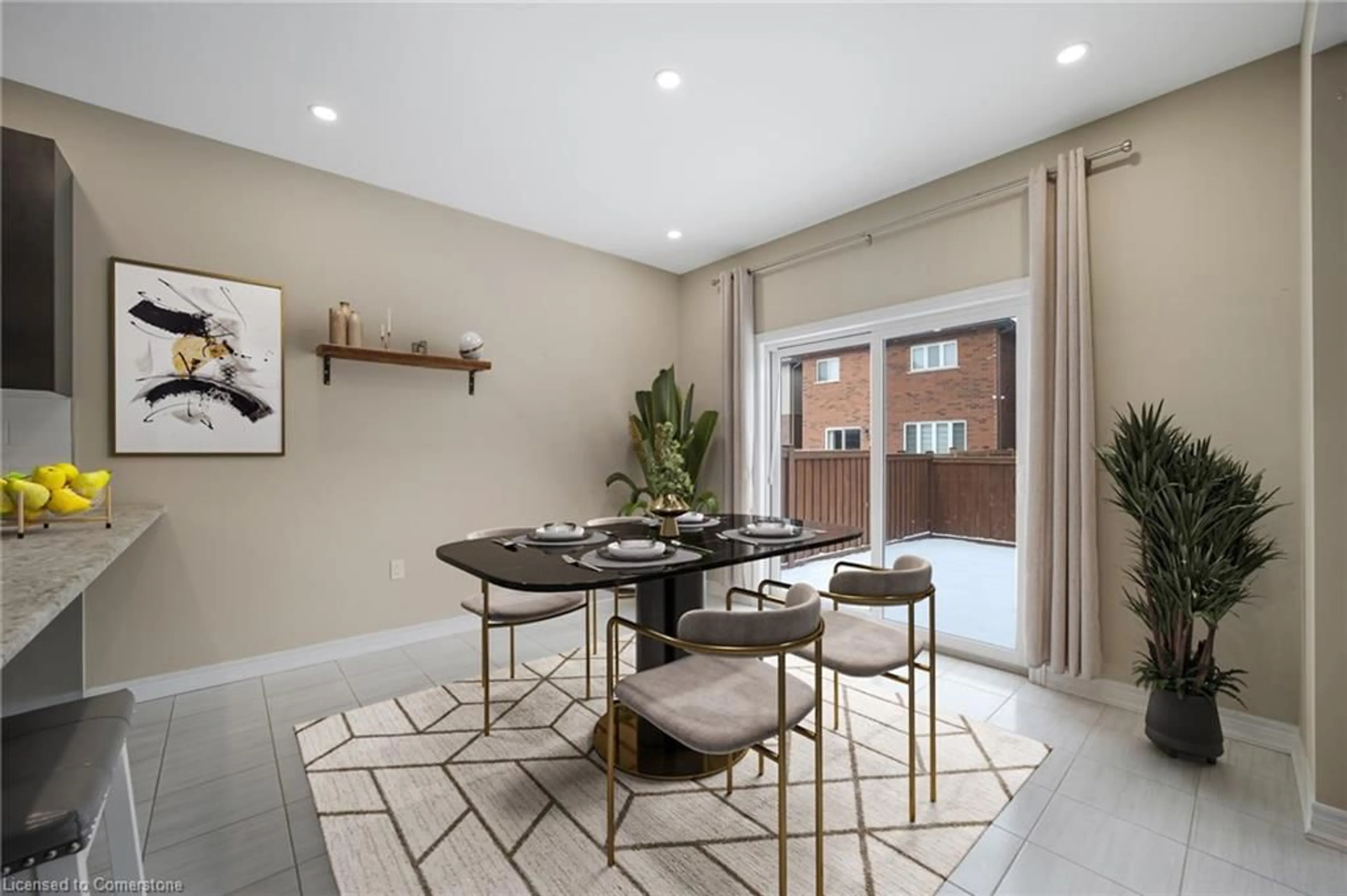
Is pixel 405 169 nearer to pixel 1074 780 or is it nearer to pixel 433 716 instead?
pixel 433 716

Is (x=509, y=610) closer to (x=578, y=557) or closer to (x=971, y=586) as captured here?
(x=578, y=557)

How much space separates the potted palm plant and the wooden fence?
0.88 meters

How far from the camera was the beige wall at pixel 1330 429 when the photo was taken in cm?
170

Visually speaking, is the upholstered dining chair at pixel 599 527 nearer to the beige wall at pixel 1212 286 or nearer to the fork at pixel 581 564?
the fork at pixel 581 564

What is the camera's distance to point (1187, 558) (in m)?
2.07

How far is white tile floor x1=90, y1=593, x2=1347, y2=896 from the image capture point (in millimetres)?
1554

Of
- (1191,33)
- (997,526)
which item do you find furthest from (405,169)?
(997,526)

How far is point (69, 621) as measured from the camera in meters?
2.45

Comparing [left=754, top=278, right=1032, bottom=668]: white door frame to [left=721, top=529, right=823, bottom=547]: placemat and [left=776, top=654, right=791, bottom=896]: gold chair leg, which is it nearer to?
[left=721, top=529, right=823, bottom=547]: placemat

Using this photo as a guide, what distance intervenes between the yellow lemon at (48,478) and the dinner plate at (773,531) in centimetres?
248

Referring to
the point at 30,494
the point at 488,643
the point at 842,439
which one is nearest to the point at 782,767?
the point at 488,643

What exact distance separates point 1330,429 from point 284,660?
4577mm

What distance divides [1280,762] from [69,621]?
199 inches

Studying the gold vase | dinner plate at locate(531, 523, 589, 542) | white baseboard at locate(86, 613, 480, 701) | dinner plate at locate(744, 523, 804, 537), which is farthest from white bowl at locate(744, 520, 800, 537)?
white baseboard at locate(86, 613, 480, 701)
